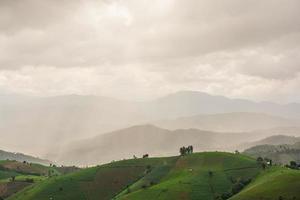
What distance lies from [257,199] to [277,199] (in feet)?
27.3

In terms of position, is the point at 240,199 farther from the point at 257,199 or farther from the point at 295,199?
the point at 295,199

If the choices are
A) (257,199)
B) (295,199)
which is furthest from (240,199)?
(295,199)

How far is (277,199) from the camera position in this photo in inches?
7667

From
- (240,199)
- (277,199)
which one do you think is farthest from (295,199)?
(240,199)

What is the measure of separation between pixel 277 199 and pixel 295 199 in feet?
24.6

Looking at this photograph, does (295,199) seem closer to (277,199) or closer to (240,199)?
(277,199)

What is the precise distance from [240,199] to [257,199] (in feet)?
23.8

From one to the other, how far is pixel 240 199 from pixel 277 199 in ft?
51.1

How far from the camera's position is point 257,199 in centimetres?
19725

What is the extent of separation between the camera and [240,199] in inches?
7854

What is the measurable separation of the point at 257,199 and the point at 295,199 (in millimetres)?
15714
